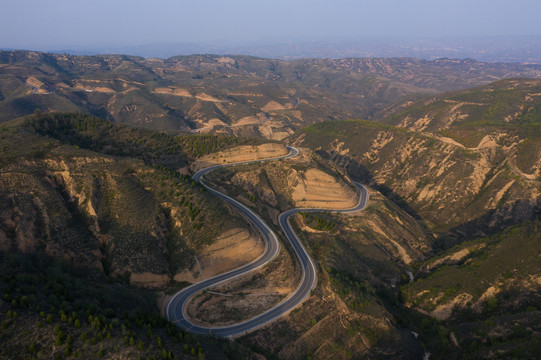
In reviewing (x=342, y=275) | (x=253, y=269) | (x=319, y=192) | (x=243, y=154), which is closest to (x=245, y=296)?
(x=253, y=269)

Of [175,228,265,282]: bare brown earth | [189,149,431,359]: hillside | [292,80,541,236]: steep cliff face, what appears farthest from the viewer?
[292,80,541,236]: steep cliff face

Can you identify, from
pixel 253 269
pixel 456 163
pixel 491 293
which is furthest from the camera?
pixel 456 163

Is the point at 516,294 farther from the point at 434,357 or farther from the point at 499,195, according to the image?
the point at 499,195

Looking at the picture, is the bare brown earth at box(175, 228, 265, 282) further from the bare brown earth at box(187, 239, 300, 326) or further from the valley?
the bare brown earth at box(187, 239, 300, 326)

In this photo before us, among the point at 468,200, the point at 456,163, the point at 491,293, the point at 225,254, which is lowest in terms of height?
the point at 491,293

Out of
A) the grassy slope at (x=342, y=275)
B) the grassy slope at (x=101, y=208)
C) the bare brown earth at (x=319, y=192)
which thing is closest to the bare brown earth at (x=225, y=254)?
the grassy slope at (x=101, y=208)

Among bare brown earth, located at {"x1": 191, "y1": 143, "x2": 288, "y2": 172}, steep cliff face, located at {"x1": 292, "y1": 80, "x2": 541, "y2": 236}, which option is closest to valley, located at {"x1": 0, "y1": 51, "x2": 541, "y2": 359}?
bare brown earth, located at {"x1": 191, "y1": 143, "x2": 288, "y2": 172}

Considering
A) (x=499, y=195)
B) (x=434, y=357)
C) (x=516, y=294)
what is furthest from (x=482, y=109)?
(x=434, y=357)

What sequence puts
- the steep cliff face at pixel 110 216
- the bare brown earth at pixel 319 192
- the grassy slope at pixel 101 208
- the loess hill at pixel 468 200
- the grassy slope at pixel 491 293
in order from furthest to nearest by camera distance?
the bare brown earth at pixel 319 192 < the loess hill at pixel 468 200 < the grassy slope at pixel 101 208 < the steep cliff face at pixel 110 216 < the grassy slope at pixel 491 293

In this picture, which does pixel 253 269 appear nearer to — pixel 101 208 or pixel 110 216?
pixel 110 216

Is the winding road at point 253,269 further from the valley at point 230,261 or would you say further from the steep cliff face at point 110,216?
the steep cliff face at point 110,216

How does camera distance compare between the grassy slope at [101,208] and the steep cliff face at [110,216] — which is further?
the grassy slope at [101,208]
